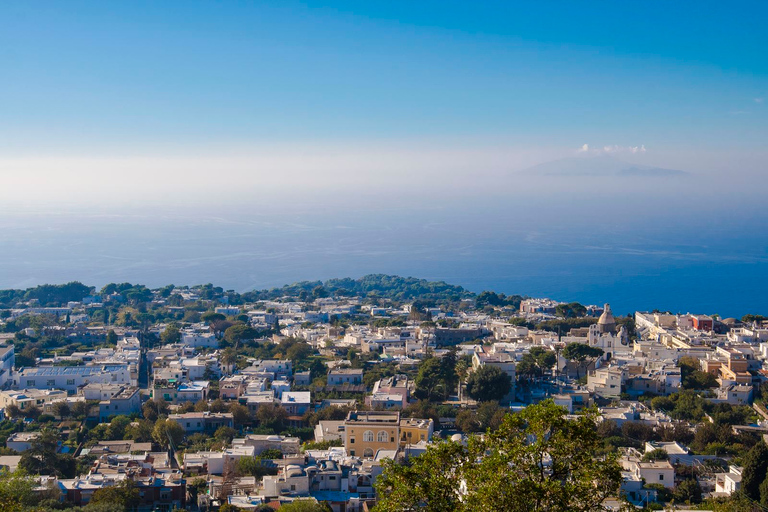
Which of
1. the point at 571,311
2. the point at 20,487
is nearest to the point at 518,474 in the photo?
the point at 20,487

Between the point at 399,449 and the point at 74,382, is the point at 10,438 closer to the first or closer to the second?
the point at 74,382

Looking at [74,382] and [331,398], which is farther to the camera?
[74,382]

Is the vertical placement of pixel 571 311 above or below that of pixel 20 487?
below

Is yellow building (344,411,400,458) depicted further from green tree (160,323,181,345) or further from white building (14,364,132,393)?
green tree (160,323,181,345)

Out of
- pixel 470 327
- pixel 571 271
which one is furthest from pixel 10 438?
pixel 571 271

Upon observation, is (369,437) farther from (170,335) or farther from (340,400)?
(170,335)

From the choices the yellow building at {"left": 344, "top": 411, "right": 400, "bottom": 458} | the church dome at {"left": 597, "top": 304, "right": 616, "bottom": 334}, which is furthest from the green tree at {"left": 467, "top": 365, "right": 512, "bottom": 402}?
the church dome at {"left": 597, "top": 304, "right": 616, "bottom": 334}
